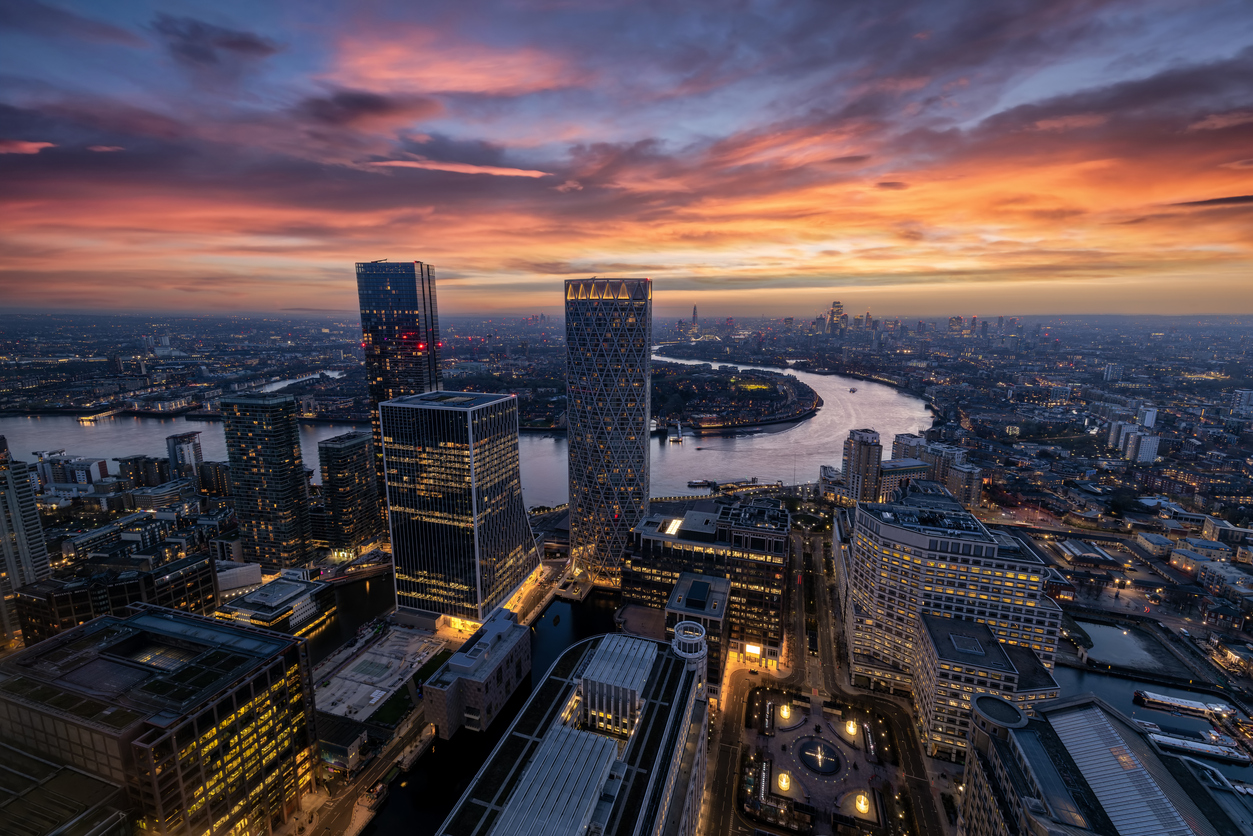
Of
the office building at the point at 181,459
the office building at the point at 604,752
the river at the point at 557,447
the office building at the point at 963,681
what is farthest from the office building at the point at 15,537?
the office building at the point at 963,681

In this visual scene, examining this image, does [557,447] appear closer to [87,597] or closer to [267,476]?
[267,476]

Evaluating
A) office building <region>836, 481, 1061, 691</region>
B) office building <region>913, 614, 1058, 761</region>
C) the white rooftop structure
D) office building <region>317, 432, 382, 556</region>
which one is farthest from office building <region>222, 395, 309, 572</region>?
office building <region>913, 614, 1058, 761</region>

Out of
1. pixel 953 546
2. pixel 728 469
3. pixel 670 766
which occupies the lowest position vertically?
pixel 728 469

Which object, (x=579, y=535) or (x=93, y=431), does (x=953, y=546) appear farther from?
(x=93, y=431)

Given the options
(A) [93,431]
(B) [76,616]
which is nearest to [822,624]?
(B) [76,616]

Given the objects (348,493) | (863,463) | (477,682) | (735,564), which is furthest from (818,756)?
(348,493)
